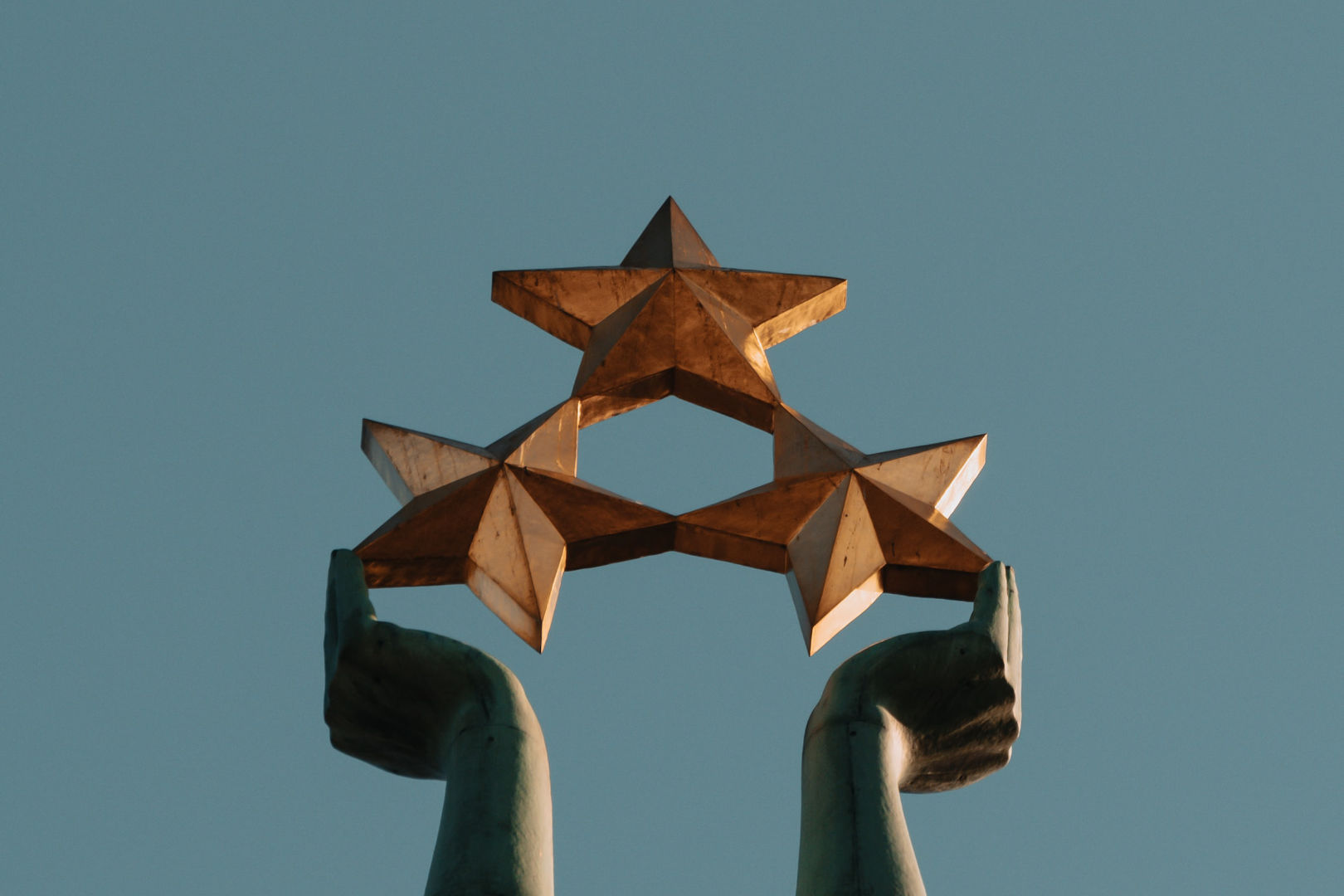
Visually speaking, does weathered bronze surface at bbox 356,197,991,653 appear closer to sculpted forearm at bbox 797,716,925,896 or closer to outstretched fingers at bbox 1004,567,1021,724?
outstretched fingers at bbox 1004,567,1021,724

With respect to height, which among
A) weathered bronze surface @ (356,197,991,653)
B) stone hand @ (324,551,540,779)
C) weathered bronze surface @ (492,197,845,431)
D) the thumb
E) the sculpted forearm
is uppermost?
weathered bronze surface @ (492,197,845,431)

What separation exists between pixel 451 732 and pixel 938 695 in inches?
90.8

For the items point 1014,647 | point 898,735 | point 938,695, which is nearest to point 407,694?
point 898,735

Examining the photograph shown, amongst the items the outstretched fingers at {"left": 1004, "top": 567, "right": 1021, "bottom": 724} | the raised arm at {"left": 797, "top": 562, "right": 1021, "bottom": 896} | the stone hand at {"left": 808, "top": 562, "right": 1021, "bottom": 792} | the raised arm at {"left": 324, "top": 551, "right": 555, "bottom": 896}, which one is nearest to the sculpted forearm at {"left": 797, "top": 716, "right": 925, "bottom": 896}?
the raised arm at {"left": 797, "top": 562, "right": 1021, "bottom": 896}

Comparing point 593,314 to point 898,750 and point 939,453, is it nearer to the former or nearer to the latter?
point 939,453

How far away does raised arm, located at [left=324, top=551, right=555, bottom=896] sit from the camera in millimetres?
8258

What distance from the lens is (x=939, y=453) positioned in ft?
36.9

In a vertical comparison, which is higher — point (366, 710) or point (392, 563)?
Result: point (392, 563)

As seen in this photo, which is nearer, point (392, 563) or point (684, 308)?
point (392, 563)

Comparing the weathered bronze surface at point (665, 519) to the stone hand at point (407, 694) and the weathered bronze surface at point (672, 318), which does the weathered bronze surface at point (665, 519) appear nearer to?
the weathered bronze surface at point (672, 318)

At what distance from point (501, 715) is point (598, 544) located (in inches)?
80.1

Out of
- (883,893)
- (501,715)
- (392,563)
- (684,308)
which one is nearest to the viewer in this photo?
(883,893)

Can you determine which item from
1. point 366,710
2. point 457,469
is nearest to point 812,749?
point 366,710

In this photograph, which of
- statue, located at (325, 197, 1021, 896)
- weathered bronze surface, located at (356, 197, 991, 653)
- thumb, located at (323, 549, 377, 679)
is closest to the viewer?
statue, located at (325, 197, 1021, 896)
